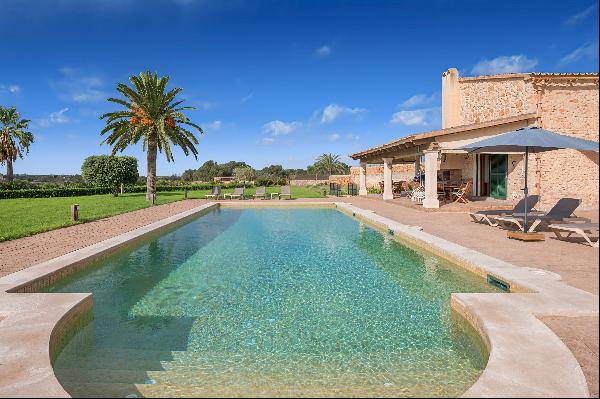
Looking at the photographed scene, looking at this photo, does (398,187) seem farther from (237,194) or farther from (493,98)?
(237,194)

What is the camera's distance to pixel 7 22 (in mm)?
25906

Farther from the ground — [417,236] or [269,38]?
[269,38]

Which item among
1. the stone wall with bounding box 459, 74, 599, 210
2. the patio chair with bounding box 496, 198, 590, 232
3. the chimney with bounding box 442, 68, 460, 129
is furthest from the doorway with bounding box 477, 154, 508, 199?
the patio chair with bounding box 496, 198, 590, 232

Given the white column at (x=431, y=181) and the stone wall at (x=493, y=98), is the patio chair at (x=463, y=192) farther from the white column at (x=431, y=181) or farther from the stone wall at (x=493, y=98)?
the stone wall at (x=493, y=98)

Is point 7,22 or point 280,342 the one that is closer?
point 280,342

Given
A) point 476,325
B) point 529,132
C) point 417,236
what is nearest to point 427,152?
point 529,132

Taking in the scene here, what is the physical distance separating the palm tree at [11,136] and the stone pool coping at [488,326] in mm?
43963

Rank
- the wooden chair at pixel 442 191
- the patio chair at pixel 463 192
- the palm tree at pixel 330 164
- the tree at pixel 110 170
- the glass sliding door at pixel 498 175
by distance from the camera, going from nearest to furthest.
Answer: the patio chair at pixel 463 192, the wooden chair at pixel 442 191, the glass sliding door at pixel 498 175, the tree at pixel 110 170, the palm tree at pixel 330 164

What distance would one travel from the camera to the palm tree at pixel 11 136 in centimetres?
4034

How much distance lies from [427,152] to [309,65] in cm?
2477

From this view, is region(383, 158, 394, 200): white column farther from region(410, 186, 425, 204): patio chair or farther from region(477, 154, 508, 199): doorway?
region(477, 154, 508, 199): doorway

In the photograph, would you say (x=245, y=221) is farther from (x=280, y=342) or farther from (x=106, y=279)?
(x=280, y=342)

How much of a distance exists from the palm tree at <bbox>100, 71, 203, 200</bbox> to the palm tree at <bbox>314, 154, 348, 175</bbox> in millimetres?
53471

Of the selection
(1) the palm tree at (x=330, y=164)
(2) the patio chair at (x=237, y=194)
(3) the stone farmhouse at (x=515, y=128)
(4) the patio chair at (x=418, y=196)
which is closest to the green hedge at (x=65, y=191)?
(2) the patio chair at (x=237, y=194)
